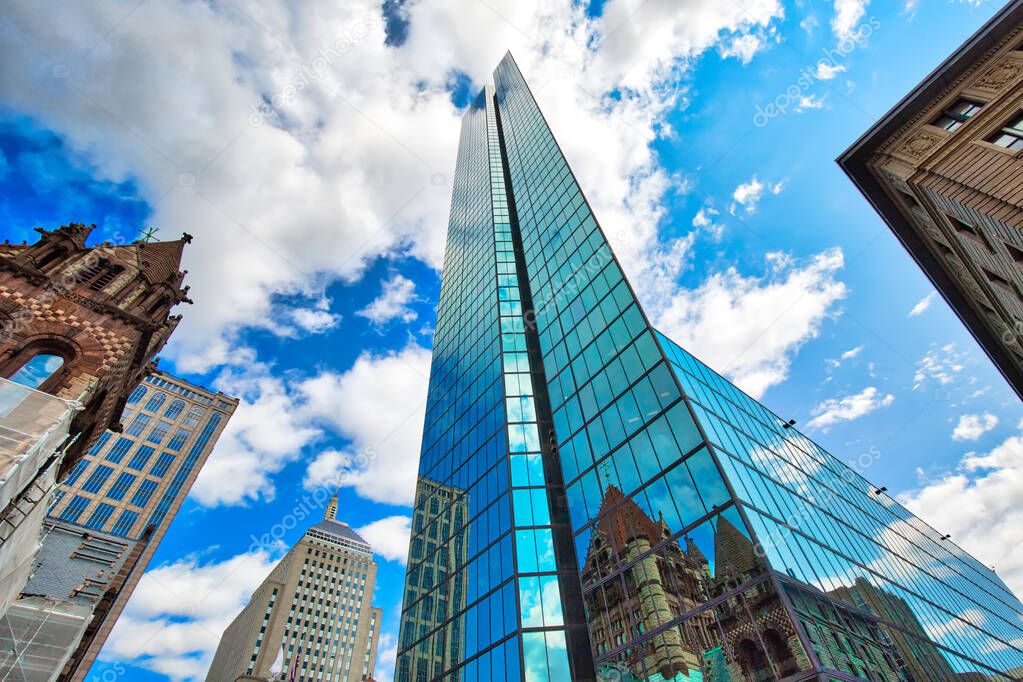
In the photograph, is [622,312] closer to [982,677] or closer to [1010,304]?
[1010,304]

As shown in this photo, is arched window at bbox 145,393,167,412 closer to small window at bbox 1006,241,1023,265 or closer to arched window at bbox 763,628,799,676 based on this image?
arched window at bbox 763,628,799,676

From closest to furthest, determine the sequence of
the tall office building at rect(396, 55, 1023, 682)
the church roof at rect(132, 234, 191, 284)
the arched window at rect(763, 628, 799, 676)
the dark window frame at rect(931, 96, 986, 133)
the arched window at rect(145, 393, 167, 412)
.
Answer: the arched window at rect(763, 628, 799, 676)
the tall office building at rect(396, 55, 1023, 682)
the dark window frame at rect(931, 96, 986, 133)
the church roof at rect(132, 234, 191, 284)
the arched window at rect(145, 393, 167, 412)

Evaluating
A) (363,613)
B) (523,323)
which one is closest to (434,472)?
(523,323)

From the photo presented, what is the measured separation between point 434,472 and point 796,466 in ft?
86.3

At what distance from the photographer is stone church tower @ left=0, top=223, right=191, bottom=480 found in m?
19.5

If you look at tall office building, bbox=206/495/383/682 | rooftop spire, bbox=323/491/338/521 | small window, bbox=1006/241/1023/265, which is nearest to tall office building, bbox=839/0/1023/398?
small window, bbox=1006/241/1023/265

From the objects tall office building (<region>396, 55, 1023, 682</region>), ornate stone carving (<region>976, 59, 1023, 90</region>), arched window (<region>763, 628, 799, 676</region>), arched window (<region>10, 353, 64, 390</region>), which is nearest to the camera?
arched window (<region>763, 628, 799, 676</region>)

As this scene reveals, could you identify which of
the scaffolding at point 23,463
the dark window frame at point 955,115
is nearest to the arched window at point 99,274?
the scaffolding at point 23,463

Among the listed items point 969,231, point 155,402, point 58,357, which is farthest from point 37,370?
point 155,402

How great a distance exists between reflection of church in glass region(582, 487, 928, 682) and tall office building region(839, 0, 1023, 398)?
15.3 m

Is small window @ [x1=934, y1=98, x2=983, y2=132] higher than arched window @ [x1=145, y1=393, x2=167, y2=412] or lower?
lower

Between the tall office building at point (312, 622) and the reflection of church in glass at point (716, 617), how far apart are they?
10051 centimetres

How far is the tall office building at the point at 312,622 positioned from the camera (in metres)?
102

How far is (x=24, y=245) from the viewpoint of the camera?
75.6 feet
